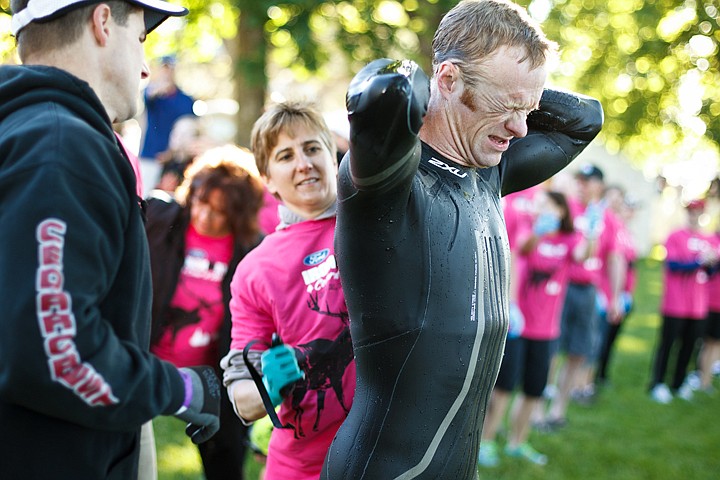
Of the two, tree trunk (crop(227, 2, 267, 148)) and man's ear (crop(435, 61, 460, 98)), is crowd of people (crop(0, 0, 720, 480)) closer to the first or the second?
man's ear (crop(435, 61, 460, 98))

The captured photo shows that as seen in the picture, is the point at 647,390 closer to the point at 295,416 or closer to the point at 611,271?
the point at 611,271

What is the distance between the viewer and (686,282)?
28.1ft

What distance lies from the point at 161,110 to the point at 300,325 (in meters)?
5.40

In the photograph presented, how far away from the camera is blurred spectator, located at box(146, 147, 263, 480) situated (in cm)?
387

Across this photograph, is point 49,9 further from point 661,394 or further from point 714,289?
point 714,289

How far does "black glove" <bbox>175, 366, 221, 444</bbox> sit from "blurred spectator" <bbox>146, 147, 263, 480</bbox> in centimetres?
191

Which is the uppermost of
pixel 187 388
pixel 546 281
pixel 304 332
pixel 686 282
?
pixel 187 388

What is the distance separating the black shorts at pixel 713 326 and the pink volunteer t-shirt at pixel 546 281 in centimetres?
399

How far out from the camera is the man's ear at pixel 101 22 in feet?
5.49

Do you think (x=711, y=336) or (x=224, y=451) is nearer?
(x=224, y=451)

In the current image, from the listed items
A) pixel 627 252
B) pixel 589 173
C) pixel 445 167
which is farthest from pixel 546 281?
pixel 445 167

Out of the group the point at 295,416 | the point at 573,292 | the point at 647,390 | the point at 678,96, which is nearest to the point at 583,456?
the point at 573,292

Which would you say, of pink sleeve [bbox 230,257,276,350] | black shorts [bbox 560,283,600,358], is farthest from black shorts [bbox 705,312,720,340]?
pink sleeve [bbox 230,257,276,350]

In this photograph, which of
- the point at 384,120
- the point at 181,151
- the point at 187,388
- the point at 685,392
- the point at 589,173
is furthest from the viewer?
the point at 685,392
